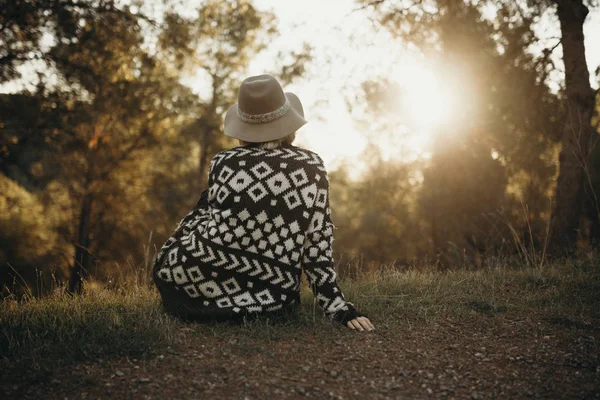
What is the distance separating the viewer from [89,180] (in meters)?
13.6

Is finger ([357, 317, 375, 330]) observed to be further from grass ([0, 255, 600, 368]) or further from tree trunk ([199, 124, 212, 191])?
tree trunk ([199, 124, 212, 191])

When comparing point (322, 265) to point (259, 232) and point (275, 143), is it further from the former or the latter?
point (275, 143)

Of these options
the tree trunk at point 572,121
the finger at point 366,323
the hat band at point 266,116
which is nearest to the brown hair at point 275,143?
the hat band at point 266,116

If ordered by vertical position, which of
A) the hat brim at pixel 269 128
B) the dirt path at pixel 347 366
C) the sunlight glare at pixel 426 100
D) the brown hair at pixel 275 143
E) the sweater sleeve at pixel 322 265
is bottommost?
the dirt path at pixel 347 366

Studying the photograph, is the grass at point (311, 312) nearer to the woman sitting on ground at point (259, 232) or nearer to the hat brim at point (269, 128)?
the woman sitting on ground at point (259, 232)

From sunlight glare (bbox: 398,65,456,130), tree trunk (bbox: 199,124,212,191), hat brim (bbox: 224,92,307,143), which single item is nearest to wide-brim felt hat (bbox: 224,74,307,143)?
hat brim (bbox: 224,92,307,143)

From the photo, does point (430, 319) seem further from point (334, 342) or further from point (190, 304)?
point (190, 304)

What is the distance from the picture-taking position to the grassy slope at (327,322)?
8.91ft

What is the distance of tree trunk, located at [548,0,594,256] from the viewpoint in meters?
6.77

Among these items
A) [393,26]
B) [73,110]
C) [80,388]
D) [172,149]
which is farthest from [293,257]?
[172,149]

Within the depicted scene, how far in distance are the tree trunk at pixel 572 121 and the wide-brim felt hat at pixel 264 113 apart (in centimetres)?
524

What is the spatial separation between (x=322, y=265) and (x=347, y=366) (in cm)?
67

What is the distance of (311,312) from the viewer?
335cm

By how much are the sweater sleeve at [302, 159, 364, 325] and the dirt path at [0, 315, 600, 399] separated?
0.13 meters
